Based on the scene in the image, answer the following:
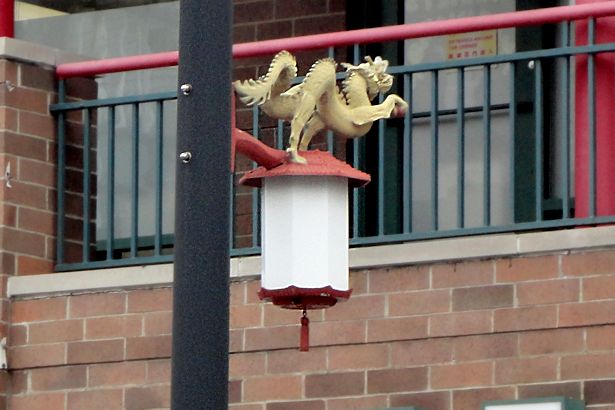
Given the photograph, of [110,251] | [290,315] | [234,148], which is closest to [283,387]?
[290,315]

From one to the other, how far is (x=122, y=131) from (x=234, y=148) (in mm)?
5551

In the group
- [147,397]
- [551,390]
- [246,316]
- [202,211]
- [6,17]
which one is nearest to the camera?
[202,211]

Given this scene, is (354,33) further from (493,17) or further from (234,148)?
(234,148)

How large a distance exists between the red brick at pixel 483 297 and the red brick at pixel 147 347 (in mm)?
1454

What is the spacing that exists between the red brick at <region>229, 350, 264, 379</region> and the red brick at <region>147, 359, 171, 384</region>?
338 mm

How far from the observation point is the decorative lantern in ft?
25.4

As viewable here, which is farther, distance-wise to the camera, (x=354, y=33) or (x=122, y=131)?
(x=122, y=131)

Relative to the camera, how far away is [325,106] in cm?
823

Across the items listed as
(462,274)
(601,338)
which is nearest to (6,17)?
(462,274)

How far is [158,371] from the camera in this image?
10.5 m

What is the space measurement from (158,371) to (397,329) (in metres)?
1.23

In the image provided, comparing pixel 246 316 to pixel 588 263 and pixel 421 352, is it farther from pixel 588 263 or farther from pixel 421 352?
pixel 588 263

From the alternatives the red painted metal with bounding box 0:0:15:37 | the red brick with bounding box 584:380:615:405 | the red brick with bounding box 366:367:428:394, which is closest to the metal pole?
the red brick with bounding box 584:380:615:405

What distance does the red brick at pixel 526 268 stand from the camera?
31.8 feet
